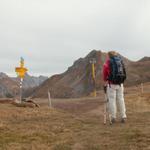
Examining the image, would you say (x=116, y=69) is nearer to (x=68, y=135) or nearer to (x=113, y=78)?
(x=113, y=78)

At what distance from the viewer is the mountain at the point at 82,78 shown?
295 ft

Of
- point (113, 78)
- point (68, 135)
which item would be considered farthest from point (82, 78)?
point (68, 135)

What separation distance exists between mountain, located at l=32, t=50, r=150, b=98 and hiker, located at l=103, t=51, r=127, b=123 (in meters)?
69.8

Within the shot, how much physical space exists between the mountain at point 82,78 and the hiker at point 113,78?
69.8 meters

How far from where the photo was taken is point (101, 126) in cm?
1385

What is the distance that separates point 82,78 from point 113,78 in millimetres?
95262

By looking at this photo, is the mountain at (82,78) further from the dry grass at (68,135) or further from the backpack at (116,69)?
the dry grass at (68,135)

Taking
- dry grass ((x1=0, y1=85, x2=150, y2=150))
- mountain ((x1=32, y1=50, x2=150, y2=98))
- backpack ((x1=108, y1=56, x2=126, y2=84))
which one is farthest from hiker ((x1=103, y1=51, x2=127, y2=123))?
mountain ((x1=32, y1=50, x2=150, y2=98))

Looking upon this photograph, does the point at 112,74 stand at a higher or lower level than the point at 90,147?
higher

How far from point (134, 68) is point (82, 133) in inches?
3432

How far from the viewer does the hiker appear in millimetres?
14523

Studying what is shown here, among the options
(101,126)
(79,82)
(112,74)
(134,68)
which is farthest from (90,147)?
(79,82)

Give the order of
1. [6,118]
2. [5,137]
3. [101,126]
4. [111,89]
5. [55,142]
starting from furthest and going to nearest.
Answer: [6,118] < [111,89] < [101,126] < [5,137] < [55,142]

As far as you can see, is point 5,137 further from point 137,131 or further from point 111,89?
point 111,89
